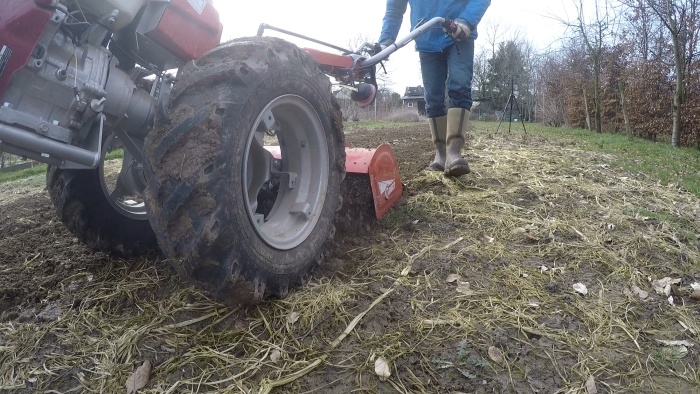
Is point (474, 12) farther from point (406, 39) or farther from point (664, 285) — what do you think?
point (664, 285)

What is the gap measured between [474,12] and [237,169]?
10.4 ft

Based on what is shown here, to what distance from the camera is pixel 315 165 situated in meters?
2.60

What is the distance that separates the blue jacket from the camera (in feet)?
14.1

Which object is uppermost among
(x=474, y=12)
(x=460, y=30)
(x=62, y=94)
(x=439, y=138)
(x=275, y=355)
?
(x=474, y=12)

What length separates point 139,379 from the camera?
1.85 m

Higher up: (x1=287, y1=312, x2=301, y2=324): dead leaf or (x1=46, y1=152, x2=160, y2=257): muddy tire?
(x1=46, y1=152, x2=160, y2=257): muddy tire

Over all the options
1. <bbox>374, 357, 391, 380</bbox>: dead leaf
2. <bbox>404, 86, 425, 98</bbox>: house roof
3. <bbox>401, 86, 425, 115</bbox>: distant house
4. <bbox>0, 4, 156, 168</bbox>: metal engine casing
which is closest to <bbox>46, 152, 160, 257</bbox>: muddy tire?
<bbox>0, 4, 156, 168</bbox>: metal engine casing

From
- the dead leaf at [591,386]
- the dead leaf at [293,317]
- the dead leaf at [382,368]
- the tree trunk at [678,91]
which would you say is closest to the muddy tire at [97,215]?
the dead leaf at [293,317]

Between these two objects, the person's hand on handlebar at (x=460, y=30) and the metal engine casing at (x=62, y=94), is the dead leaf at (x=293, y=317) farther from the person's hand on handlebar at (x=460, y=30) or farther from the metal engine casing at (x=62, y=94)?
the person's hand on handlebar at (x=460, y=30)

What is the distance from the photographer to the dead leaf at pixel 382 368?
186cm

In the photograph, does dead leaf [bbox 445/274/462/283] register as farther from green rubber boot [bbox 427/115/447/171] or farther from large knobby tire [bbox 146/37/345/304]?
green rubber boot [bbox 427/115/447/171]

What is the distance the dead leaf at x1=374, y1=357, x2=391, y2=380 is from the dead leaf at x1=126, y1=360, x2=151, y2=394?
0.86 meters

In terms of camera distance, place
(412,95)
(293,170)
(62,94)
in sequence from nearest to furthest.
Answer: (62,94)
(293,170)
(412,95)

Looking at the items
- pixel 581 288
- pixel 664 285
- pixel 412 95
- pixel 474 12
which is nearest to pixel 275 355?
pixel 581 288
